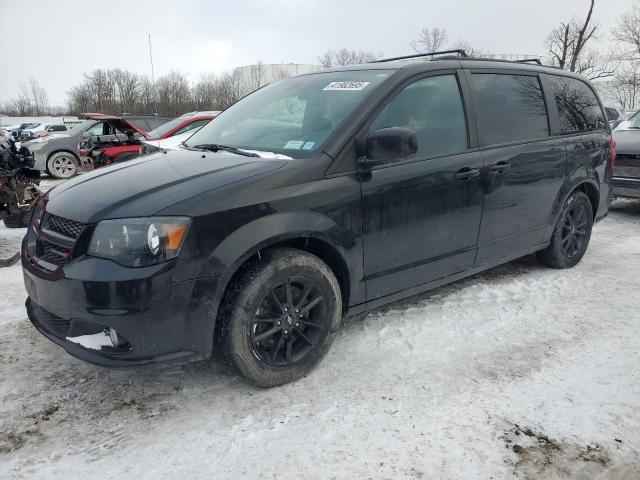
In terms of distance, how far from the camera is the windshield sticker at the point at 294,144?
2984 millimetres

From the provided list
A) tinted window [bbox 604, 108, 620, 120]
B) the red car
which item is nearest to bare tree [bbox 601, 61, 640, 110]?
tinted window [bbox 604, 108, 620, 120]

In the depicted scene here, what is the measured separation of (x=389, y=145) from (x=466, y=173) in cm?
87

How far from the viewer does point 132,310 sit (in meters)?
2.28

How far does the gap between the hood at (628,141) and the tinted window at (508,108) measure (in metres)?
3.95

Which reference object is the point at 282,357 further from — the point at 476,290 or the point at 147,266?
the point at 476,290

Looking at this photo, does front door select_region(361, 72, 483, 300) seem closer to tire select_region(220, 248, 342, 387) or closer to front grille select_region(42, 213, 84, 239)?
tire select_region(220, 248, 342, 387)

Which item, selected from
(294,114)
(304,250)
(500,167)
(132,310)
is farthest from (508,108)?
(132,310)

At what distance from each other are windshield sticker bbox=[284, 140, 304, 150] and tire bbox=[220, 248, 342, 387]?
2.19 ft

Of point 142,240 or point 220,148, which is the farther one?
point 220,148

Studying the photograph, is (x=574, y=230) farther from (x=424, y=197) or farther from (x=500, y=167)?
(x=424, y=197)

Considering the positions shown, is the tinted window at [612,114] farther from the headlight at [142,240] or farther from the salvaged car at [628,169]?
the headlight at [142,240]

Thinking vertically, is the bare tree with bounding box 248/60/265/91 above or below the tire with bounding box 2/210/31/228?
above

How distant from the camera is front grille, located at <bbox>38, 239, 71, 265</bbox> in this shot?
97.3 inches

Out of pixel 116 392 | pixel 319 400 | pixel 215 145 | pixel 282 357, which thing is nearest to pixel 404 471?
pixel 319 400
